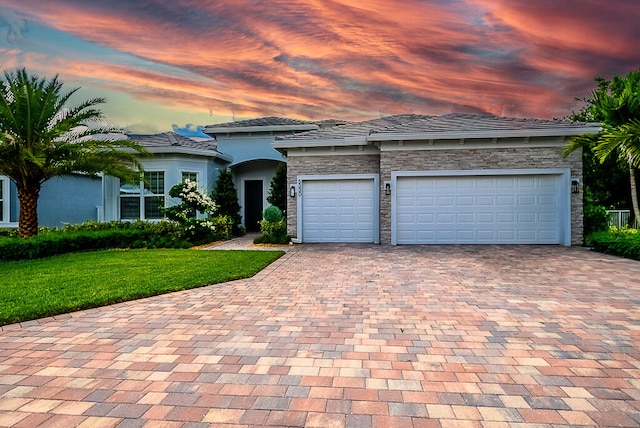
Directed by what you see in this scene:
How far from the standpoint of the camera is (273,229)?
41.8 feet

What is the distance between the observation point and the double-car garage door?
11456 millimetres

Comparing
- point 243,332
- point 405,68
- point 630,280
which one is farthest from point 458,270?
point 405,68

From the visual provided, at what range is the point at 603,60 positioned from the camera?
1199 centimetres

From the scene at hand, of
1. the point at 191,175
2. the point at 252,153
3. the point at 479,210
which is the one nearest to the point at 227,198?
the point at 191,175

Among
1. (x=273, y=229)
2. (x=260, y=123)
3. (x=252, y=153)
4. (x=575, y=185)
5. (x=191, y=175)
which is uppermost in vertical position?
(x=260, y=123)

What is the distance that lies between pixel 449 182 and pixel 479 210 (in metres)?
1.30

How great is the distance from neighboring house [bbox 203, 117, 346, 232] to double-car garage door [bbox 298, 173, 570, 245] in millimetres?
5948

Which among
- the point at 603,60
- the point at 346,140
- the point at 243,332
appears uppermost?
the point at 603,60

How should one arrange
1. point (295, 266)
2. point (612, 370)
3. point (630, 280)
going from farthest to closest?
point (295, 266) → point (630, 280) → point (612, 370)

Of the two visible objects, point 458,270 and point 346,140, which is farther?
point 346,140

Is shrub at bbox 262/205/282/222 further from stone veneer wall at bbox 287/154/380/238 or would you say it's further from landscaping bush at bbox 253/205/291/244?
stone veneer wall at bbox 287/154/380/238

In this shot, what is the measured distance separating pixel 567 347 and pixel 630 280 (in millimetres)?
4248

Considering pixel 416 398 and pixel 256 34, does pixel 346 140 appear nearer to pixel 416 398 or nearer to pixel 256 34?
pixel 256 34

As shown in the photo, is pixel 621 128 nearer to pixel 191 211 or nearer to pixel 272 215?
pixel 272 215
